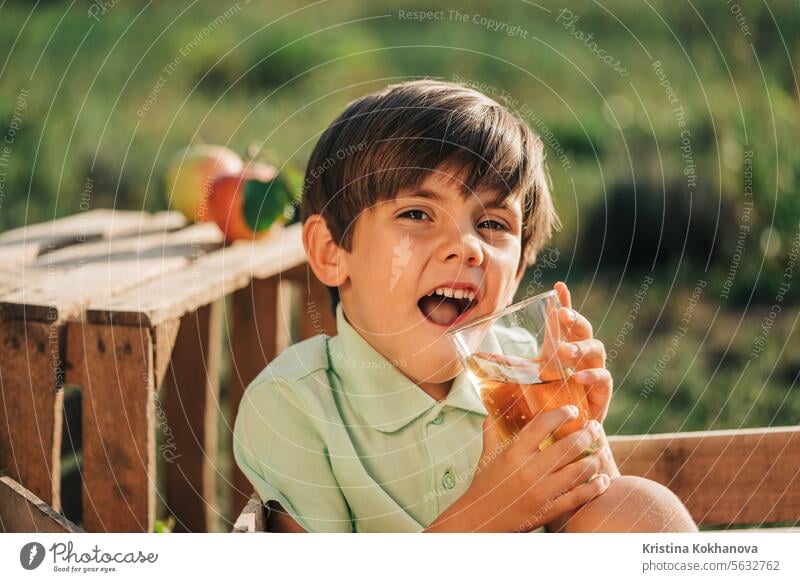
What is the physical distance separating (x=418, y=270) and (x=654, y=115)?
180cm

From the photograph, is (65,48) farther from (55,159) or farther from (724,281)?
(724,281)

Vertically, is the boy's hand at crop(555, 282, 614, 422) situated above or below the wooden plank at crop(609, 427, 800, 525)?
above

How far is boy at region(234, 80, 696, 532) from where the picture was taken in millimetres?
1092

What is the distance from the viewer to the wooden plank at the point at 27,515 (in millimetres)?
1066

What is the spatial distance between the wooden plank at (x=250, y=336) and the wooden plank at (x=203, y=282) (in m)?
0.11

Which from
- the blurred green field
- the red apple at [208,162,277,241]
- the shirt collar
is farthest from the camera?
the blurred green field

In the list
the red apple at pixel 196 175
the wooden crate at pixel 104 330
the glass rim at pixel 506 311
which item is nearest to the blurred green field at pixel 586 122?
the red apple at pixel 196 175

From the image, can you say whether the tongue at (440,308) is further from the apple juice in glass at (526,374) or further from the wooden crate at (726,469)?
the wooden crate at (726,469)

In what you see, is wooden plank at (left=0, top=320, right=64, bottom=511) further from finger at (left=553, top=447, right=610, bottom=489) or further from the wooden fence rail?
finger at (left=553, top=447, right=610, bottom=489)

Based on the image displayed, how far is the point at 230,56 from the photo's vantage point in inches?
124

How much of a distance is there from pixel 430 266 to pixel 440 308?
0.06 metres

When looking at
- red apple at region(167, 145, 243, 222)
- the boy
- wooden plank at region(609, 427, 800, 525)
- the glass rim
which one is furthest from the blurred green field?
the glass rim
